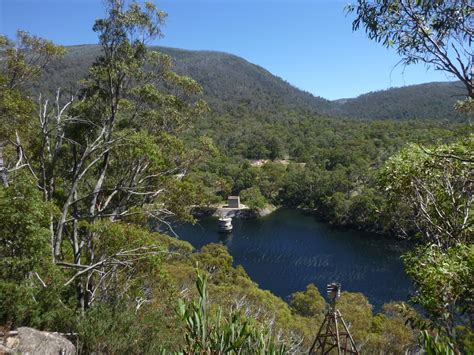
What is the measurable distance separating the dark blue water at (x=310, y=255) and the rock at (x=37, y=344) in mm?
22779

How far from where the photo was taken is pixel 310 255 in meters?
36.8

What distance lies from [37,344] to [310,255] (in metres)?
32.5

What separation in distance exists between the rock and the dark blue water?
74.7ft

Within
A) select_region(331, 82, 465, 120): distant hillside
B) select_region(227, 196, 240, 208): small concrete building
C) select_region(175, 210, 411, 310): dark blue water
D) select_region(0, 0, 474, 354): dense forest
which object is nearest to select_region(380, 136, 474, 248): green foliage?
select_region(0, 0, 474, 354): dense forest

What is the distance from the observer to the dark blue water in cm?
2970

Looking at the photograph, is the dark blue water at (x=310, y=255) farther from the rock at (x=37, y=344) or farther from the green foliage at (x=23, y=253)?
the rock at (x=37, y=344)

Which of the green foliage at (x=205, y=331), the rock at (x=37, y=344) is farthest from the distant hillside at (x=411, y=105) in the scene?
the green foliage at (x=205, y=331)

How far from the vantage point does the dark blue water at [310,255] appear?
29703 millimetres

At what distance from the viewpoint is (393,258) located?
3566 centimetres

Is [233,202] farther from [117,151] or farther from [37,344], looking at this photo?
[37,344]

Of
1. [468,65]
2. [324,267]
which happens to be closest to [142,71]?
[468,65]

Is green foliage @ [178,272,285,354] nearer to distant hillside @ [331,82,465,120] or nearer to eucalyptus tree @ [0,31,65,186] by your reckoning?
eucalyptus tree @ [0,31,65,186]

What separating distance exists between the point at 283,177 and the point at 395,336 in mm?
50071

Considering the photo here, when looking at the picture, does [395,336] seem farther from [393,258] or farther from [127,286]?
[393,258]
